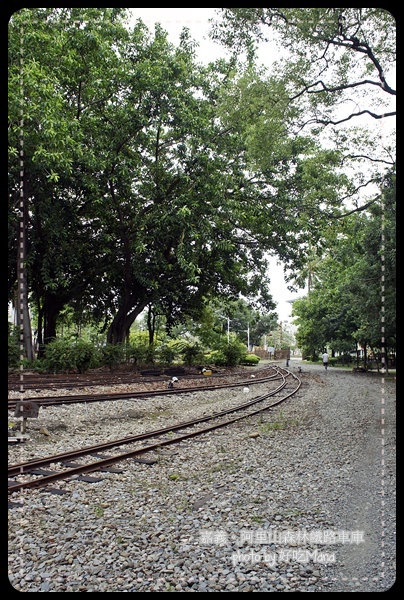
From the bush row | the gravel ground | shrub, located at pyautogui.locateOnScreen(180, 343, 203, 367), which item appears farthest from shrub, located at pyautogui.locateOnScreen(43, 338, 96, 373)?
the gravel ground

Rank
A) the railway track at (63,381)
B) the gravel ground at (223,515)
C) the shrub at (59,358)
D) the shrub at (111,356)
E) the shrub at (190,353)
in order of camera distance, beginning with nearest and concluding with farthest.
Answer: the gravel ground at (223,515) < the railway track at (63,381) < the shrub at (59,358) < the shrub at (111,356) < the shrub at (190,353)

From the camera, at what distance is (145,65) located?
48.3 ft

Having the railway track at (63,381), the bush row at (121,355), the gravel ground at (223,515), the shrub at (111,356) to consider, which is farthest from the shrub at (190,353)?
the gravel ground at (223,515)

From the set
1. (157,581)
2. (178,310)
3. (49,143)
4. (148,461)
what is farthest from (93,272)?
(157,581)

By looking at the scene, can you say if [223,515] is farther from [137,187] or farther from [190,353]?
[190,353]

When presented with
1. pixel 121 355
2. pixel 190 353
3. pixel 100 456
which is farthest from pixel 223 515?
pixel 190 353

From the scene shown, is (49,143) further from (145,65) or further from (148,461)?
(148,461)

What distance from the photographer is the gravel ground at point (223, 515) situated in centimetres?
171

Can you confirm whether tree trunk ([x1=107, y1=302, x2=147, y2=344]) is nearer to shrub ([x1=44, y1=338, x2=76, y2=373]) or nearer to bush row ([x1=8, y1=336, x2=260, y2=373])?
bush row ([x1=8, y1=336, x2=260, y2=373])

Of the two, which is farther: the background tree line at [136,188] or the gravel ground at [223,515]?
the background tree line at [136,188]

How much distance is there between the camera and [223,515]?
3.20 metres

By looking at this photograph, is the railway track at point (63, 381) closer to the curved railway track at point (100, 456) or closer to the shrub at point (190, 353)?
the curved railway track at point (100, 456)

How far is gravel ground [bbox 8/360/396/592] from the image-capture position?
1706 mm

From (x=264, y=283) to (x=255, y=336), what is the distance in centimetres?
3295
